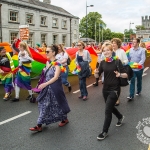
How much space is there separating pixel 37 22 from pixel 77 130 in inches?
1303

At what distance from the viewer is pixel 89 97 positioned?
24.1 feet

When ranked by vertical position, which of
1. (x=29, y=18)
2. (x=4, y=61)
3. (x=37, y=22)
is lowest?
(x=4, y=61)

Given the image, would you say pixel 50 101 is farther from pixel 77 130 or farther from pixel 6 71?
Answer: pixel 6 71

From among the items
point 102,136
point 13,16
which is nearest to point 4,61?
point 102,136

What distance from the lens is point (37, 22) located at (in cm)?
3569

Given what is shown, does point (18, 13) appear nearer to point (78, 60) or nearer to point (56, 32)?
point (56, 32)

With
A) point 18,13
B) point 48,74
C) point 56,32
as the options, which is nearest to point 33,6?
point 18,13

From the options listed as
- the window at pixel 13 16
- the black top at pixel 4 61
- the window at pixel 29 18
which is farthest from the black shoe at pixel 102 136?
the window at pixel 29 18

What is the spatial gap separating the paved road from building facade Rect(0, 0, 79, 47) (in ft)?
86.6

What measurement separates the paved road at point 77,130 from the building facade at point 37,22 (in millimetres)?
26386

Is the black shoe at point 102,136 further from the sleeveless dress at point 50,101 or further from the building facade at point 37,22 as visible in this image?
the building facade at point 37,22

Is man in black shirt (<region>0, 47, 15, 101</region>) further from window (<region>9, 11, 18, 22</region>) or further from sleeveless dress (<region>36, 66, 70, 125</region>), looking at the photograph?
window (<region>9, 11, 18, 22</region>)

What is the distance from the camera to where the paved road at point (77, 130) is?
3840 millimetres

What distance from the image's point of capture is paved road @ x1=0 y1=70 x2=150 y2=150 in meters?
3.84
